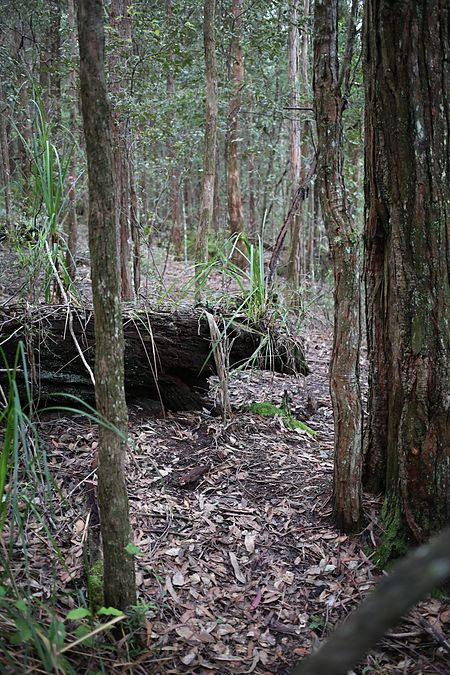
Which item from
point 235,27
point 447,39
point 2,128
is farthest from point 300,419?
point 235,27

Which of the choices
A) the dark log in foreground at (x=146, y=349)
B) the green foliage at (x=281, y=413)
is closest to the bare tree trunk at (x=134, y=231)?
the dark log in foreground at (x=146, y=349)

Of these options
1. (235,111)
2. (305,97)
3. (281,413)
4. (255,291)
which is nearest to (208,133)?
(255,291)

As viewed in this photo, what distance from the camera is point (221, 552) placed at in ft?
10.1

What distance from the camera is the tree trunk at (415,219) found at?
2.61m

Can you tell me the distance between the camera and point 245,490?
140 inches

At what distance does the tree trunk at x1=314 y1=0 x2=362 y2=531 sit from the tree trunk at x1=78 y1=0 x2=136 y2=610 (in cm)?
125

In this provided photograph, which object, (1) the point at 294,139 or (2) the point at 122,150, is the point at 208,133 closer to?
(2) the point at 122,150

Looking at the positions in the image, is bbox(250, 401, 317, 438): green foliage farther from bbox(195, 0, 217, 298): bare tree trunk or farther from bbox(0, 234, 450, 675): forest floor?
bbox(195, 0, 217, 298): bare tree trunk

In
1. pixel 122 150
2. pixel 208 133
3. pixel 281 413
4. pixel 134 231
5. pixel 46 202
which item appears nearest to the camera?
pixel 46 202

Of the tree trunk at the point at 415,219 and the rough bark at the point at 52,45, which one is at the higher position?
the rough bark at the point at 52,45

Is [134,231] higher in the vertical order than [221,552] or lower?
higher

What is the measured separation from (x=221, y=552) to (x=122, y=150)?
444cm

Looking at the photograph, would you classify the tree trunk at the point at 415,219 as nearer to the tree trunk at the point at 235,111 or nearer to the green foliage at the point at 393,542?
the green foliage at the point at 393,542

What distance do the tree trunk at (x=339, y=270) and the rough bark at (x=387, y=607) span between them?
217 cm
